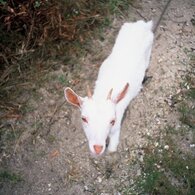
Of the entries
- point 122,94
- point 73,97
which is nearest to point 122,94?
point 122,94

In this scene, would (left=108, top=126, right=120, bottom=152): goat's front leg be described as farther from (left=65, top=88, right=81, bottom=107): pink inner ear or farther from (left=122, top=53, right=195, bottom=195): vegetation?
(left=65, top=88, right=81, bottom=107): pink inner ear

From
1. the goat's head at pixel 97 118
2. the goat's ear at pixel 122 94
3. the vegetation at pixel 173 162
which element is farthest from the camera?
the vegetation at pixel 173 162

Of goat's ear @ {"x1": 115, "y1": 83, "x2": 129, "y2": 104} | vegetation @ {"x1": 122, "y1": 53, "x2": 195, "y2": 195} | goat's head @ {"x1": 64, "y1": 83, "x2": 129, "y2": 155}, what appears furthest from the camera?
vegetation @ {"x1": 122, "y1": 53, "x2": 195, "y2": 195}

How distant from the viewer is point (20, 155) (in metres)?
4.82

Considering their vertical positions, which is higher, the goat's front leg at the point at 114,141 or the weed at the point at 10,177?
the goat's front leg at the point at 114,141

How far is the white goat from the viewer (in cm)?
421

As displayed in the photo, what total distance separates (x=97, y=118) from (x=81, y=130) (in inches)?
31.3

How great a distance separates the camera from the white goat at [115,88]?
421cm

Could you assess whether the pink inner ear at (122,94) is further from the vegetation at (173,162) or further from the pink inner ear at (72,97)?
the vegetation at (173,162)

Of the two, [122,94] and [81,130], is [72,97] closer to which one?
[122,94]

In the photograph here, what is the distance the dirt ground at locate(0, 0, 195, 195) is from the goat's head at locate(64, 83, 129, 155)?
57cm

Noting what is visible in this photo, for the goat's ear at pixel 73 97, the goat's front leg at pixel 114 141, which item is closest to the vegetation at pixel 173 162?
the goat's front leg at pixel 114 141

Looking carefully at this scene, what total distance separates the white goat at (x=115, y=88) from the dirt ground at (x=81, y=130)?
216 millimetres

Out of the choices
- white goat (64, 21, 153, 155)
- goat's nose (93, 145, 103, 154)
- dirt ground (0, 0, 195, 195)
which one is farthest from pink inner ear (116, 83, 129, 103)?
dirt ground (0, 0, 195, 195)
